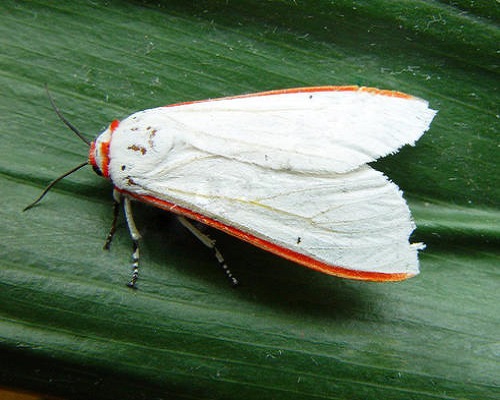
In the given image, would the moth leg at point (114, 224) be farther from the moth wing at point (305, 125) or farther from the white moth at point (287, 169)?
the moth wing at point (305, 125)

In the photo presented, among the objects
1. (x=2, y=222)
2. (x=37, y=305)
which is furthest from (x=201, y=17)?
(x=37, y=305)

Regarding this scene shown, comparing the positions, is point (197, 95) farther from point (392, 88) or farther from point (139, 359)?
point (139, 359)

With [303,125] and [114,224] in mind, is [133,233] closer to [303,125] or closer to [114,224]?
[114,224]

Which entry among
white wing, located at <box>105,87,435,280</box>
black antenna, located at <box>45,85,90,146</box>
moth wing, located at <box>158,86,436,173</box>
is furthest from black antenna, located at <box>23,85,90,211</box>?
moth wing, located at <box>158,86,436,173</box>

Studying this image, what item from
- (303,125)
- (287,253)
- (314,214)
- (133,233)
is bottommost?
(133,233)

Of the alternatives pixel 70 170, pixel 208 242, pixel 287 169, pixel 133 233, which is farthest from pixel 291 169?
pixel 70 170
